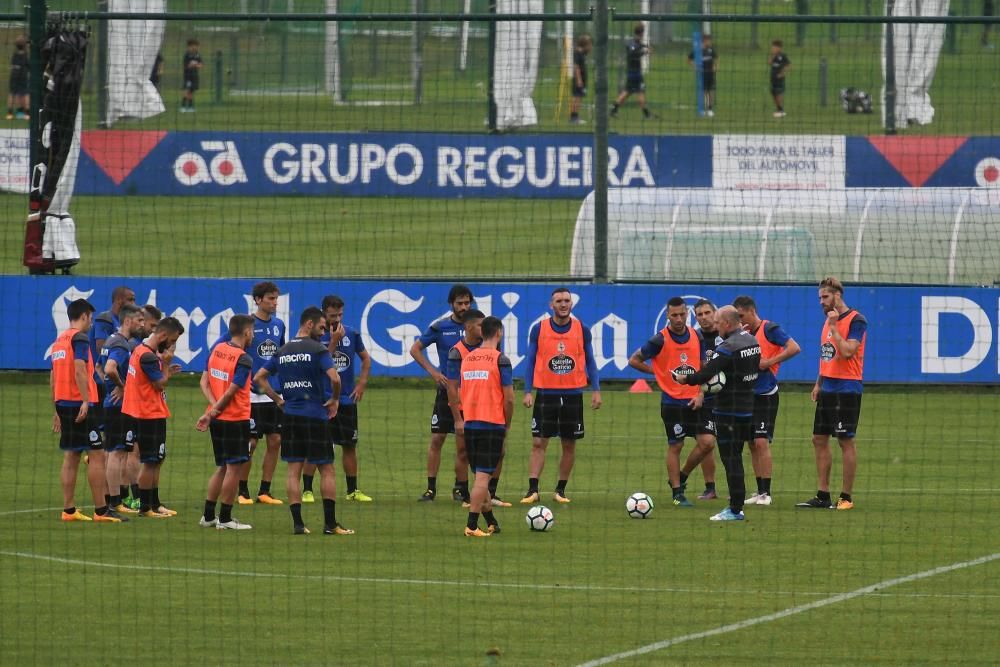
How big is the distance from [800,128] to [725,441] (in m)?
26.3

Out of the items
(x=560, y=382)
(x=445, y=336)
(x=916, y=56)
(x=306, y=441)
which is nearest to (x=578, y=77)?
(x=916, y=56)

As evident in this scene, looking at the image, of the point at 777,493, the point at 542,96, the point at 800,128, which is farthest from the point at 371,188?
the point at 777,493

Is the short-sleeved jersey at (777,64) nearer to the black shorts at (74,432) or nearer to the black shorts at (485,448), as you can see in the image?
the black shorts at (485,448)

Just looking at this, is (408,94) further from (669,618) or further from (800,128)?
(669,618)

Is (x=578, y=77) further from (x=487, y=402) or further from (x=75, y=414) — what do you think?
(x=75, y=414)

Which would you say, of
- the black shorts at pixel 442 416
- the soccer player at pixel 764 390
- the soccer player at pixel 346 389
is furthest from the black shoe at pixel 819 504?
the soccer player at pixel 346 389

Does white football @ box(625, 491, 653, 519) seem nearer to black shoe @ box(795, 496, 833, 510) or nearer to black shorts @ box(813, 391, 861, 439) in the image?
black shoe @ box(795, 496, 833, 510)

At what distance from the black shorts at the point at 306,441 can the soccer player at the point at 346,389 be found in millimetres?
1575

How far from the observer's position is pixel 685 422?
53.1 feet

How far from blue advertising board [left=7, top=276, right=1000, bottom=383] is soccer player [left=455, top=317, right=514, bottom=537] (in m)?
7.63

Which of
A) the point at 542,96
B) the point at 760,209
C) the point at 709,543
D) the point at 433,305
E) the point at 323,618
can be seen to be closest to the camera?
the point at 323,618

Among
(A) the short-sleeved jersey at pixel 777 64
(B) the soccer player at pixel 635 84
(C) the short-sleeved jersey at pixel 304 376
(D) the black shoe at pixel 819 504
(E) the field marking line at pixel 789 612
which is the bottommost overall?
(E) the field marking line at pixel 789 612

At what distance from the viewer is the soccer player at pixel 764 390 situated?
15797 millimetres

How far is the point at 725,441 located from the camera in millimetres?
15172
